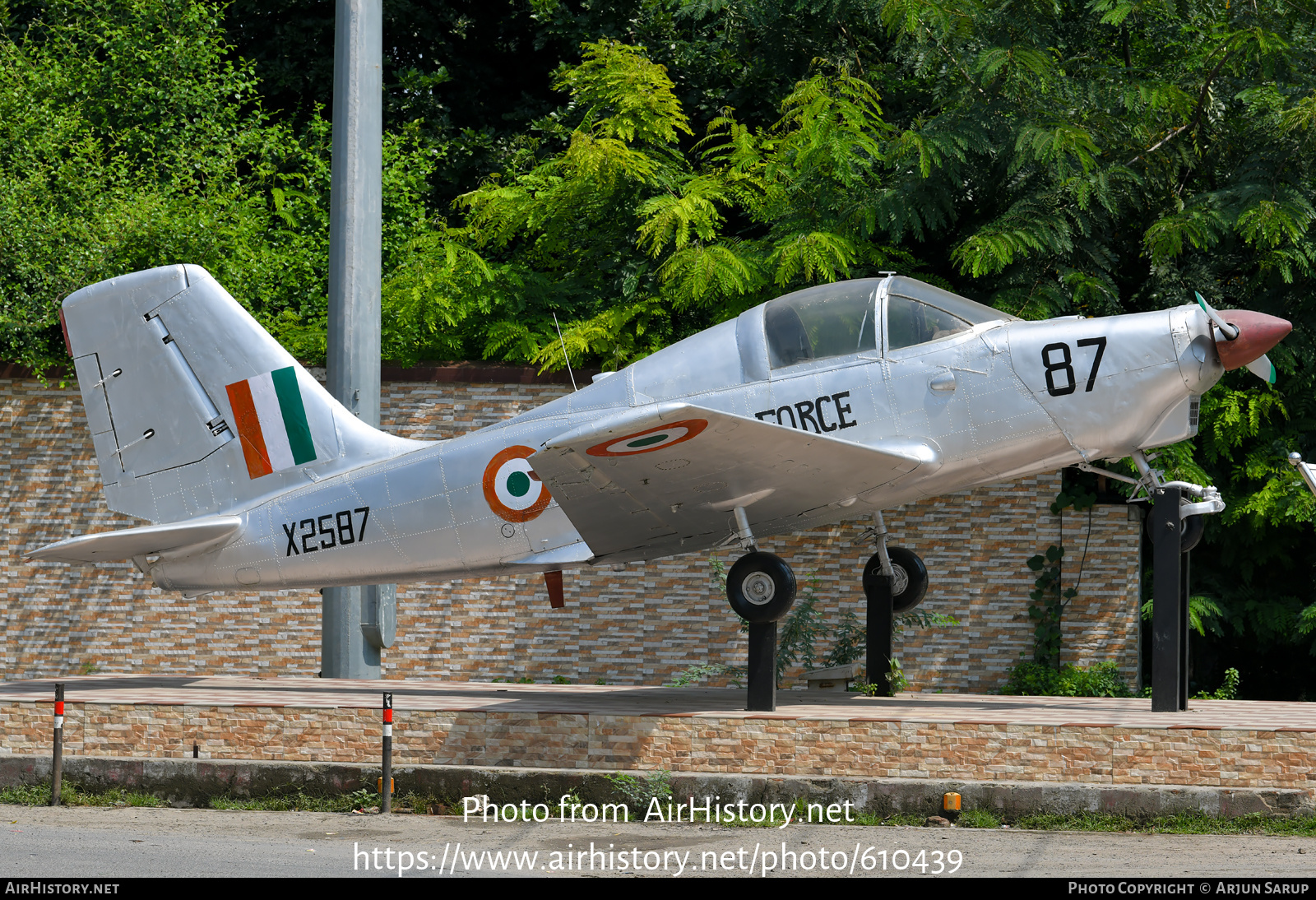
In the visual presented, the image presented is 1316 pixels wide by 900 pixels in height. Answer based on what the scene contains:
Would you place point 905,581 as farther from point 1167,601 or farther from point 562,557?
point 562,557

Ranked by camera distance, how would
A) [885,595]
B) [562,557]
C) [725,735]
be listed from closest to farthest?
[725,735] < [562,557] < [885,595]

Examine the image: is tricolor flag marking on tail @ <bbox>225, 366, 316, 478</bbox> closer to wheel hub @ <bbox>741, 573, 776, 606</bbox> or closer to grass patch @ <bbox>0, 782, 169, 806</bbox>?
grass patch @ <bbox>0, 782, 169, 806</bbox>

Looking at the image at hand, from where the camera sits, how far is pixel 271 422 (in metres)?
10.3

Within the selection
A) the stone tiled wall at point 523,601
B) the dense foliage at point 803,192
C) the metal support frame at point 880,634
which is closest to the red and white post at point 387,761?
the metal support frame at point 880,634

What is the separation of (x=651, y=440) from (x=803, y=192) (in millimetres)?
6508

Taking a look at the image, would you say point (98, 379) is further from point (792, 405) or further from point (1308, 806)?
point (1308, 806)

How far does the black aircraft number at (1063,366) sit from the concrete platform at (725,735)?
215cm

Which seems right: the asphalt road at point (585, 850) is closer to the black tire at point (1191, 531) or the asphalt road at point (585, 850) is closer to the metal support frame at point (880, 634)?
the black tire at point (1191, 531)

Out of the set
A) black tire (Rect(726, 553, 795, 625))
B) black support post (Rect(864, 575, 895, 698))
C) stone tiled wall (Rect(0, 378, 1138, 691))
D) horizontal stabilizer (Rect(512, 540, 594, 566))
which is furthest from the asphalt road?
stone tiled wall (Rect(0, 378, 1138, 691))

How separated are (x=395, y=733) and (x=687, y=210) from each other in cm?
678

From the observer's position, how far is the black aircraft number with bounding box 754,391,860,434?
28.9 feet

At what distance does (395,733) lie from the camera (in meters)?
8.45

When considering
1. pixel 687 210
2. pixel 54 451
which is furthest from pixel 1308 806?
pixel 54 451

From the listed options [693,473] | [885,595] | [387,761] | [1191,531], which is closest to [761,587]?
[693,473]
